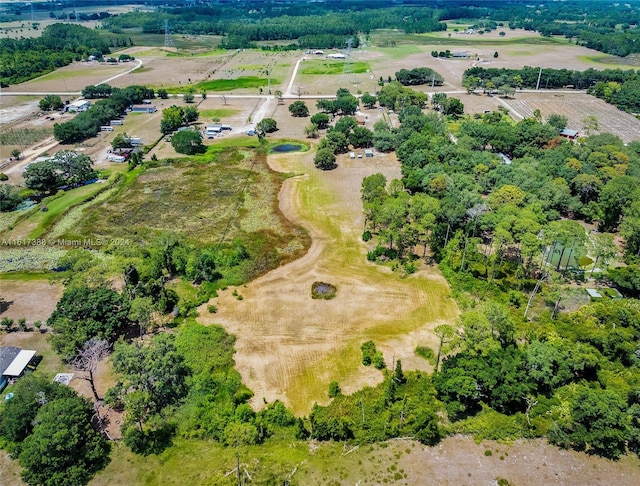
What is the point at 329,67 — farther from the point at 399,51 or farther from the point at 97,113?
the point at 97,113

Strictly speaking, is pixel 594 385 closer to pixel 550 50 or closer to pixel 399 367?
pixel 399 367

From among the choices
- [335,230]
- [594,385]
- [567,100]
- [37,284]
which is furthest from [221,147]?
[567,100]

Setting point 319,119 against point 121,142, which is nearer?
point 121,142

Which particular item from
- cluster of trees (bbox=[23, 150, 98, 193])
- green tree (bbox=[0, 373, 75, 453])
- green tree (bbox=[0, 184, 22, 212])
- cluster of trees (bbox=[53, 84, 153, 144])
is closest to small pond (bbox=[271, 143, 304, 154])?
cluster of trees (bbox=[23, 150, 98, 193])

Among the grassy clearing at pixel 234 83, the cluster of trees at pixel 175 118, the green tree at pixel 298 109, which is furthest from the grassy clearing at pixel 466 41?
the cluster of trees at pixel 175 118

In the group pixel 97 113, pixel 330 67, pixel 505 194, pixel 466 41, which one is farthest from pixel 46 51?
pixel 466 41

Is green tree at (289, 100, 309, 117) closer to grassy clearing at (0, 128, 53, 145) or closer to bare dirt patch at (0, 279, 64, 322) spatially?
grassy clearing at (0, 128, 53, 145)

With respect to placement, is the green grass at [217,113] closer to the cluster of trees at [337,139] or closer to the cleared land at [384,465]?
the cluster of trees at [337,139]

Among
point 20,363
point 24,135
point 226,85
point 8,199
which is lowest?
point 20,363
